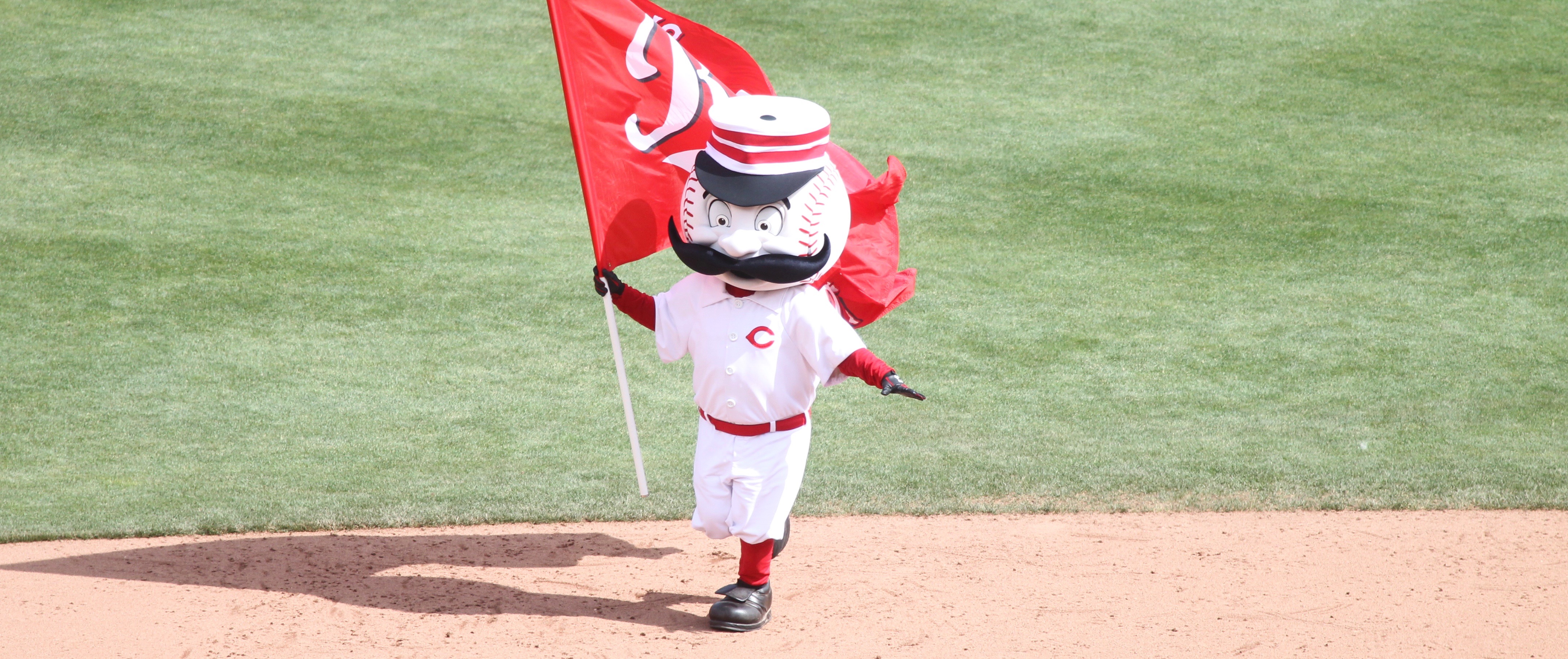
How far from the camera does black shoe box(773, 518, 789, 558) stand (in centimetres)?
540

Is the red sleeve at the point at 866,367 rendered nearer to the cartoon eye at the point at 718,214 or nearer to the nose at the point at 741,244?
the nose at the point at 741,244

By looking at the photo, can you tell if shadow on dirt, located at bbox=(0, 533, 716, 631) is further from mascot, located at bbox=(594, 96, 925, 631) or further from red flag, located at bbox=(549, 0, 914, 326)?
red flag, located at bbox=(549, 0, 914, 326)

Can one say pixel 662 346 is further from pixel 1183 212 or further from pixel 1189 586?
pixel 1183 212

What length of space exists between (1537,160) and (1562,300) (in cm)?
287

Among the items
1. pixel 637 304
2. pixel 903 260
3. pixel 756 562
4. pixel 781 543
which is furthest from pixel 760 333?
pixel 903 260

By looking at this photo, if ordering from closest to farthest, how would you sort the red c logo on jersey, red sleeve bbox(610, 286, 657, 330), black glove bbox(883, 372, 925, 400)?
black glove bbox(883, 372, 925, 400) < the red c logo on jersey < red sleeve bbox(610, 286, 657, 330)

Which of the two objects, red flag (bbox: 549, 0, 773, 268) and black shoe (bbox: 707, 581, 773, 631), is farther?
red flag (bbox: 549, 0, 773, 268)

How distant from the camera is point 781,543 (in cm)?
544

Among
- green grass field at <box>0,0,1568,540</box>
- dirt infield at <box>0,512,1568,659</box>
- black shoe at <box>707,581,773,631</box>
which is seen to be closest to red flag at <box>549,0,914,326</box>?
black shoe at <box>707,581,773,631</box>

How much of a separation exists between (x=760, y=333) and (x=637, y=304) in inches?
20.5

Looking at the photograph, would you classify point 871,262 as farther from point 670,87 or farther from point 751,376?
point 670,87

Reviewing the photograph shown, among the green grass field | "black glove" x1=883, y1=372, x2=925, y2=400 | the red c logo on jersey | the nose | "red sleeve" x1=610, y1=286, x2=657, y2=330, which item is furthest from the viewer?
the green grass field

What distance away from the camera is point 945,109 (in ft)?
41.0

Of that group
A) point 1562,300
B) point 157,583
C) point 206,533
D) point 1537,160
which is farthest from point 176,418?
point 1537,160
